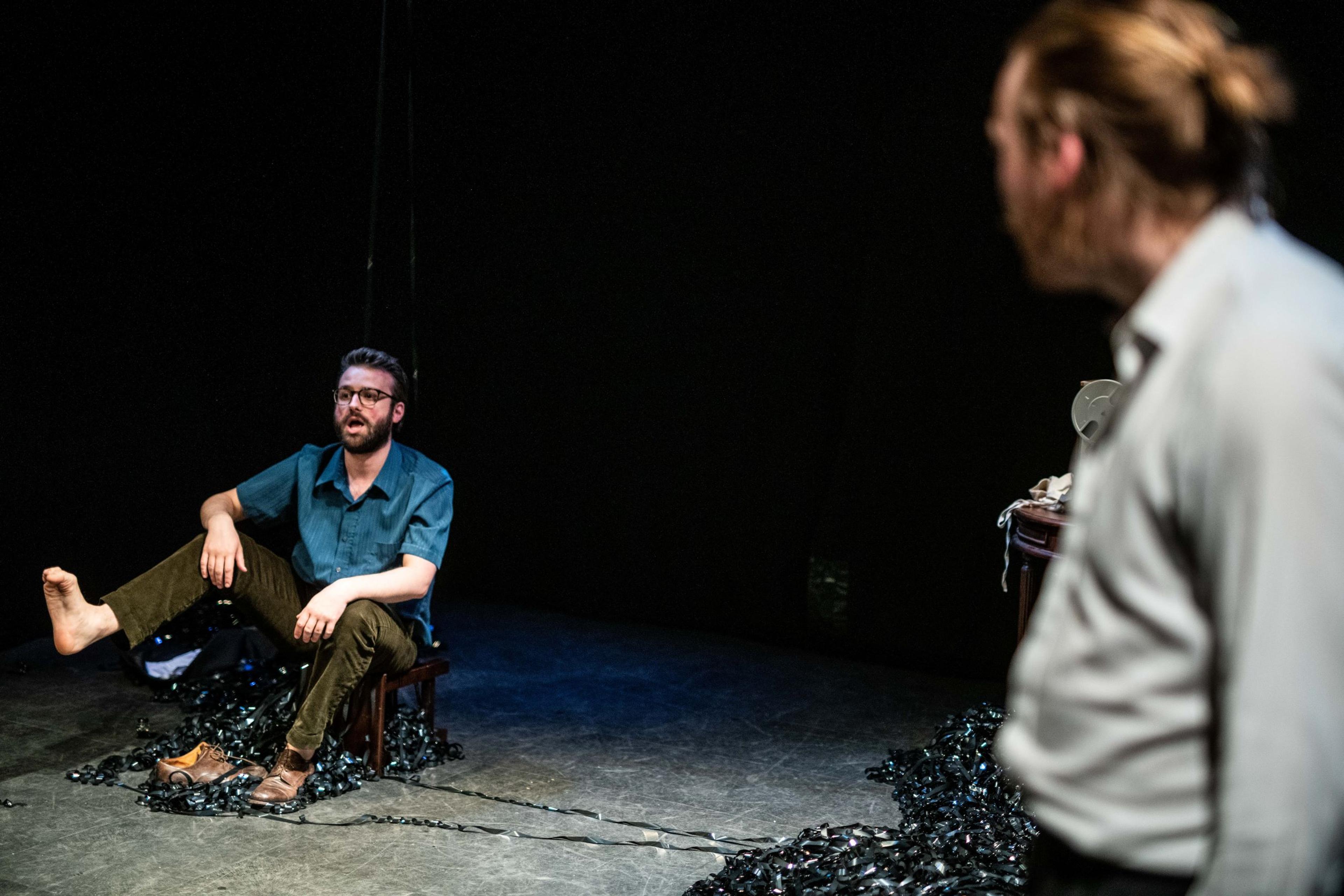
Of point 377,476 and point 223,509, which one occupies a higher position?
point 377,476

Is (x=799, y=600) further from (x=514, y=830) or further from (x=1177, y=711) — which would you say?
(x=1177, y=711)

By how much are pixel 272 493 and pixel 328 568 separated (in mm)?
367

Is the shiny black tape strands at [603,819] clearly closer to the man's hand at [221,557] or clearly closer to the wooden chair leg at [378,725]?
the wooden chair leg at [378,725]

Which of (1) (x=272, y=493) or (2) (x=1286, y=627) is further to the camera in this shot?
(1) (x=272, y=493)

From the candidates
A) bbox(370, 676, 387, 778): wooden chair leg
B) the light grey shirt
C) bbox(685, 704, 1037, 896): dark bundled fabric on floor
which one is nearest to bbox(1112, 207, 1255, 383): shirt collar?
the light grey shirt

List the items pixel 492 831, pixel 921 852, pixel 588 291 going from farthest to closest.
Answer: pixel 588 291 < pixel 492 831 < pixel 921 852

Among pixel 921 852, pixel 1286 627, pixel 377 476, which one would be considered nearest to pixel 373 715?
pixel 377 476

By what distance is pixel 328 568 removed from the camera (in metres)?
4.24

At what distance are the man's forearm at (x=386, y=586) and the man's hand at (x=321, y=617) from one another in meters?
0.03

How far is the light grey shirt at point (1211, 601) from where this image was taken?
0.83 meters

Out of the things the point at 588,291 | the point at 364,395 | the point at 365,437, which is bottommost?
the point at 365,437

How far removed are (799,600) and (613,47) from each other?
106 inches

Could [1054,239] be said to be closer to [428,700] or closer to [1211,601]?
[1211,601]

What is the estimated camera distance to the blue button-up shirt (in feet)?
13.8
